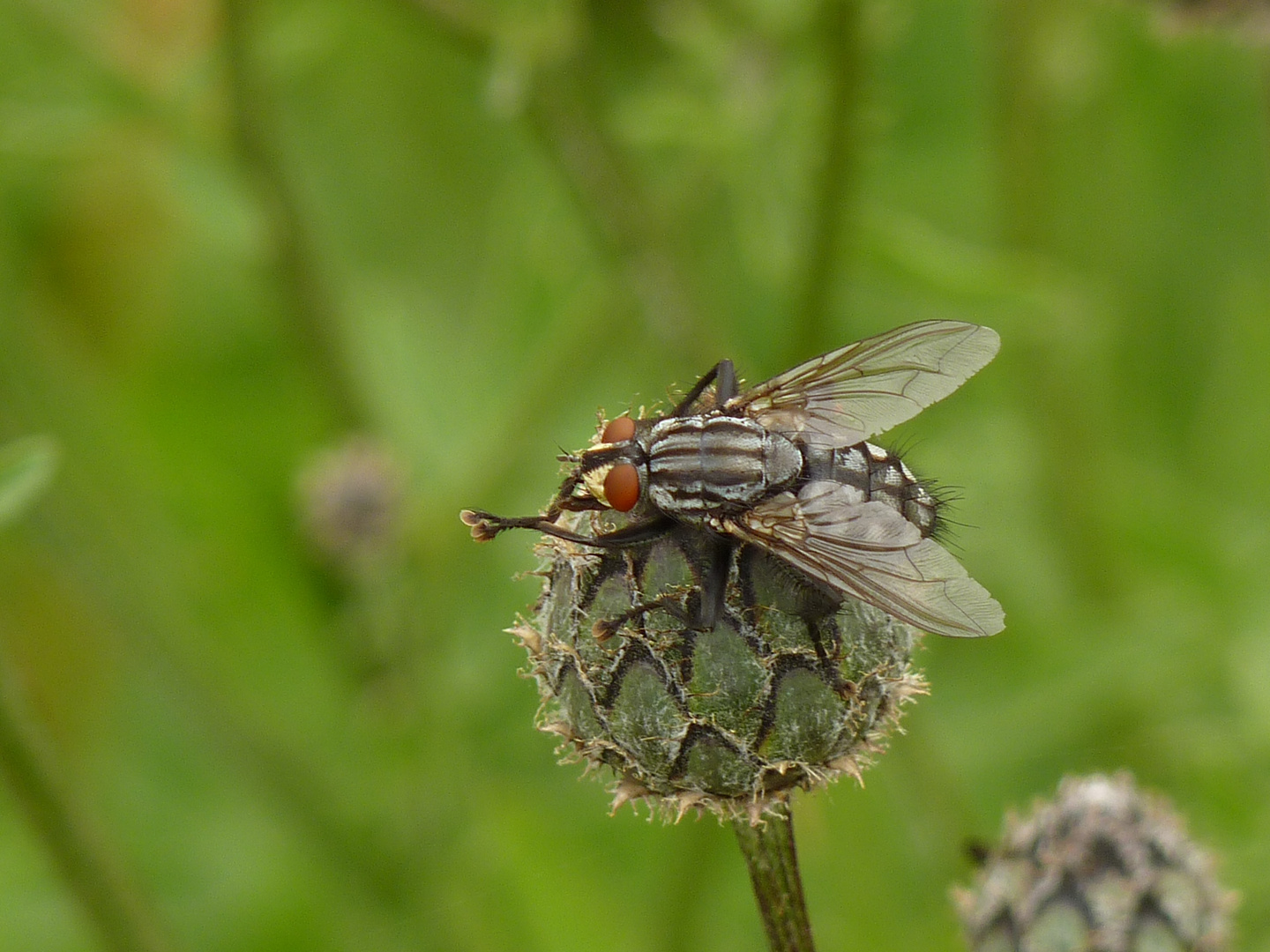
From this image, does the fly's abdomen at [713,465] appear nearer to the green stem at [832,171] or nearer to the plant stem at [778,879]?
the plant stem at [778,879]

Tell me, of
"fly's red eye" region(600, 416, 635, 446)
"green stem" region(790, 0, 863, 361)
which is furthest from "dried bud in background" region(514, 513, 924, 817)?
"green stem" region(790, 0, 863, 361)

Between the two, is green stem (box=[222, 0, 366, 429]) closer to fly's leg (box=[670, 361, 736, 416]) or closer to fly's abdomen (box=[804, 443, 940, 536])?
fly's leg (box=[670, 361, 736, 416])

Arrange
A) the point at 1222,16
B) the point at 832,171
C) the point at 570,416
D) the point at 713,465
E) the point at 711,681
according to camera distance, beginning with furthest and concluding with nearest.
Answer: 1. the point at 570,416
2. the point at 1222,16
3. the point at 832,171
4. the point at 713,465
5. the point at 711,681

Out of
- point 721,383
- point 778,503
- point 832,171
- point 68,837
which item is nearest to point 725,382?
point 721,383

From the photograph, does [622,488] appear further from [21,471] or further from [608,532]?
[21,471]

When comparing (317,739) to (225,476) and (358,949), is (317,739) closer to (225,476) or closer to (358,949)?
(358,949)

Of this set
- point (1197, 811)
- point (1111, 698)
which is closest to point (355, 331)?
point (1111, 698)

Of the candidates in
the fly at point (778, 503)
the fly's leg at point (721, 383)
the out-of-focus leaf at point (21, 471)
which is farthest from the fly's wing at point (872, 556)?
the out-of-focus leaf at point (21, 471)
